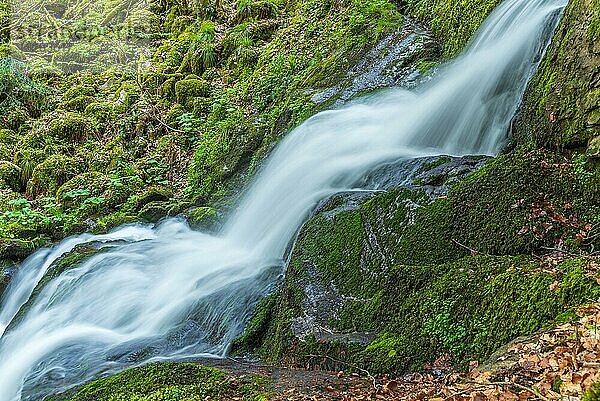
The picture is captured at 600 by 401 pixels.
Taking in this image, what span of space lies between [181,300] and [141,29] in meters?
13.0

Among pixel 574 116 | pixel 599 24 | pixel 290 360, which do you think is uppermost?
pixel 599 24

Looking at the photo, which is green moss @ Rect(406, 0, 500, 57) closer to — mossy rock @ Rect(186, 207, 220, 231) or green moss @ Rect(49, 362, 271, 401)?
mossy rock @ Rect(186, 207, 220, 231)

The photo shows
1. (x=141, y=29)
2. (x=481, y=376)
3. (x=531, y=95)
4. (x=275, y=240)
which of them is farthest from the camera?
(x=141, y=29)

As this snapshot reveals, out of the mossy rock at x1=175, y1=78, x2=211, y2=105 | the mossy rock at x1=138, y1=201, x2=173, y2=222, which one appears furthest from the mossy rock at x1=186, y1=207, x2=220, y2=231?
the mossy rock at x1=175, y1=78, x2=211, y2=105

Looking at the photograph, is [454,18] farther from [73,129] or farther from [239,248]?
[73,129]

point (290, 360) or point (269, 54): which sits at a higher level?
point (269, 54)

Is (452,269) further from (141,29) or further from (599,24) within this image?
(141,29)

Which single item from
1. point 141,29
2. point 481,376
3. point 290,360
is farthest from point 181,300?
point 141,29

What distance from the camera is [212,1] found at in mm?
14820

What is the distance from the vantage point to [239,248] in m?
6.99

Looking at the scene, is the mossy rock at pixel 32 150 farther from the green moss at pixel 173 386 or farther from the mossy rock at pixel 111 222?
the green moss at pixel 173 386

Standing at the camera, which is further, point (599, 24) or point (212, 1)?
point (212, 1)

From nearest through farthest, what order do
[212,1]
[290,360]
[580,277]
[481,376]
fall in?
[481,376], [580,277], [290,360], [212,1]

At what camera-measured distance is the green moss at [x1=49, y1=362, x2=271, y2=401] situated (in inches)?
141
